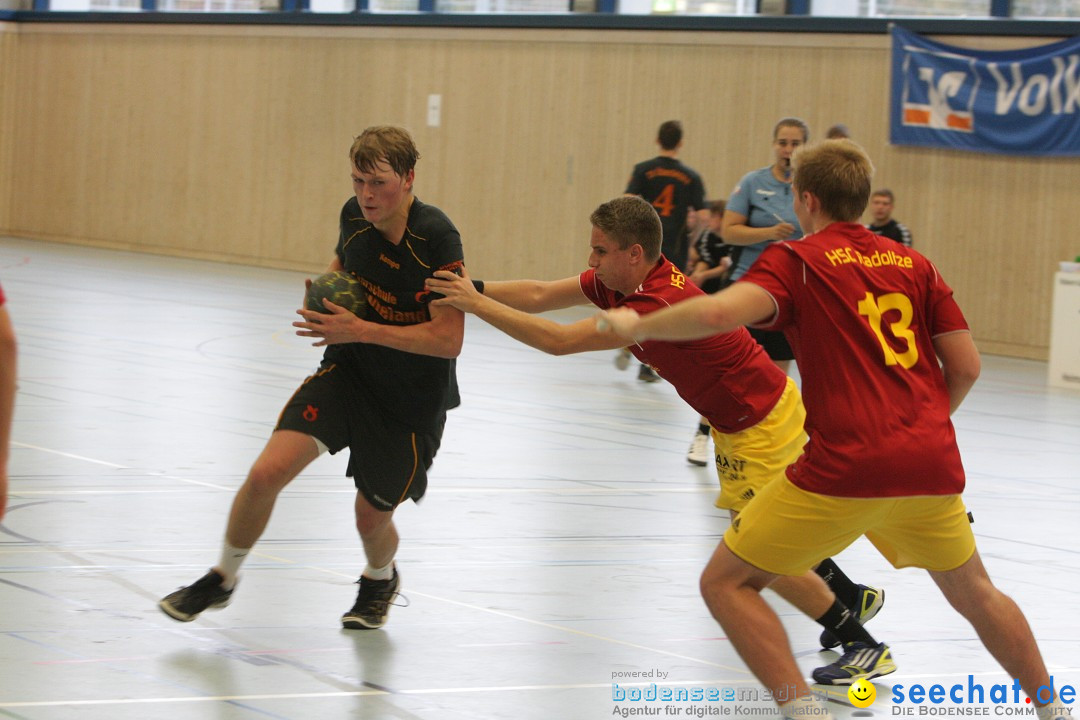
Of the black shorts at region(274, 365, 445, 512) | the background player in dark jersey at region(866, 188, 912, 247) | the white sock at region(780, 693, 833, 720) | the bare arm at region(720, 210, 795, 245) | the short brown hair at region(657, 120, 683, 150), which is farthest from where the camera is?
the background player in dark jersey at region(866, 188, 912, 247)

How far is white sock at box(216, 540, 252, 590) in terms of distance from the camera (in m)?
4.55

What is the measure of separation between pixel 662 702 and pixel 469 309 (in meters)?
1.26

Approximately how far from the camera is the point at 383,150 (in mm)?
4398

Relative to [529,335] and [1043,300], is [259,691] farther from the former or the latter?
[1043,300]

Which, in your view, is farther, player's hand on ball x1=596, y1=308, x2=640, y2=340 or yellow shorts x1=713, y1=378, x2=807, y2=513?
yellow shorts x1=713, y1=378, x2=807, y2=513

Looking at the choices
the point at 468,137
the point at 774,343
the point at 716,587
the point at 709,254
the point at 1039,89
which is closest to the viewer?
the point at 716,587

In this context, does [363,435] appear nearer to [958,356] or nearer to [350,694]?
[350,694]

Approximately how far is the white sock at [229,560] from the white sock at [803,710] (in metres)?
1.90

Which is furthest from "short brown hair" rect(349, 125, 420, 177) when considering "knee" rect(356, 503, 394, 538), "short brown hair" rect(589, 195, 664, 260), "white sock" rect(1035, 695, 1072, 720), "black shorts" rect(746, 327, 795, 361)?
"black shorts" rect(746, 327, 795, 361)

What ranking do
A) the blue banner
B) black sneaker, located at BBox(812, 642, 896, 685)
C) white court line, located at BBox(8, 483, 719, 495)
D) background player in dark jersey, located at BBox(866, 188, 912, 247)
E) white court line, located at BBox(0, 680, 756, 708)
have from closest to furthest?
1. white court line, located at BBox(0, 680, 756, 708)
2. black sneaker, located at BBox(812, 642, 896, 685)
3. white court line, located at BBox(8, 483, 719, 495)
4. background player in dark jersey, located at BBox(866, 188, 912, 247)
5. the blue banner

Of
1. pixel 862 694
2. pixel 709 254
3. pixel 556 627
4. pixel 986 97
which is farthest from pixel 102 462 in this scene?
pixel 986 97

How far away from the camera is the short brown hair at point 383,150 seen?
4.39 m

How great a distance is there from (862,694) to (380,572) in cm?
160

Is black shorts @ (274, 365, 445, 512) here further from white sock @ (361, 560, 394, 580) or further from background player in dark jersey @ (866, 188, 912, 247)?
background player in dark jersey @ (866, 188, 912, 247)
